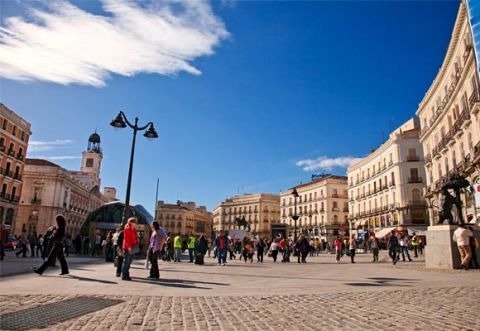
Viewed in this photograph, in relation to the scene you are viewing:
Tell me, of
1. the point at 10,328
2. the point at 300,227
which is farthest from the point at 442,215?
the point at 300,227

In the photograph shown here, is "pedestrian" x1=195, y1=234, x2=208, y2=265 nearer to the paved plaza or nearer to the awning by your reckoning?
the paved plaza

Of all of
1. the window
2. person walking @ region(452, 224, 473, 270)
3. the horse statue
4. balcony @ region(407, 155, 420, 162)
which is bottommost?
person walking @ region(452, 224, 473, 270)

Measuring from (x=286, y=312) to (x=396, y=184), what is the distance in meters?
46.5

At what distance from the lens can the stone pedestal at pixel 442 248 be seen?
469 inches

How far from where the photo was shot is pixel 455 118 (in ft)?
95.8

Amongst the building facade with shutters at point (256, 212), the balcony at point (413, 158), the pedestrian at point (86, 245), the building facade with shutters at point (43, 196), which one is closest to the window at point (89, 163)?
the building facade with shutters at point (43, 196)

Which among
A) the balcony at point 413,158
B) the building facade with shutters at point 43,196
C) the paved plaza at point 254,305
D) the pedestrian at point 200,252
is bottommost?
the paved plaza at point 254,305

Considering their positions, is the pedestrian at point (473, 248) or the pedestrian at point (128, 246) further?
the pedestrian at point (473, 248)

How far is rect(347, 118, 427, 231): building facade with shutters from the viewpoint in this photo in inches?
1768

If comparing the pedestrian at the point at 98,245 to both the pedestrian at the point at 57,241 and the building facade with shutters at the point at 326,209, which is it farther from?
the building facade with shutters at the point at 326,209

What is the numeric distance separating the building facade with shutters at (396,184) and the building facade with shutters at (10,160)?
49.5 meters

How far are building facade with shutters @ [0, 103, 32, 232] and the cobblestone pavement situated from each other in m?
46.8

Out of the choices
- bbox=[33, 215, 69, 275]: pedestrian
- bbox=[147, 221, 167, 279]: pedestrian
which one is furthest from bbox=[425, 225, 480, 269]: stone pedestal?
bbox=[33, 215, 69, 275]: pedestrian

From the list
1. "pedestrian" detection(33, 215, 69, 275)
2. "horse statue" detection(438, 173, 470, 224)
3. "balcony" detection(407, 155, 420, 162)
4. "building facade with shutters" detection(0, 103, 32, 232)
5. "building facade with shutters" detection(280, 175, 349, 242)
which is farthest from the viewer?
"building facade with shutters" detection(280, 175, 349, 242)
